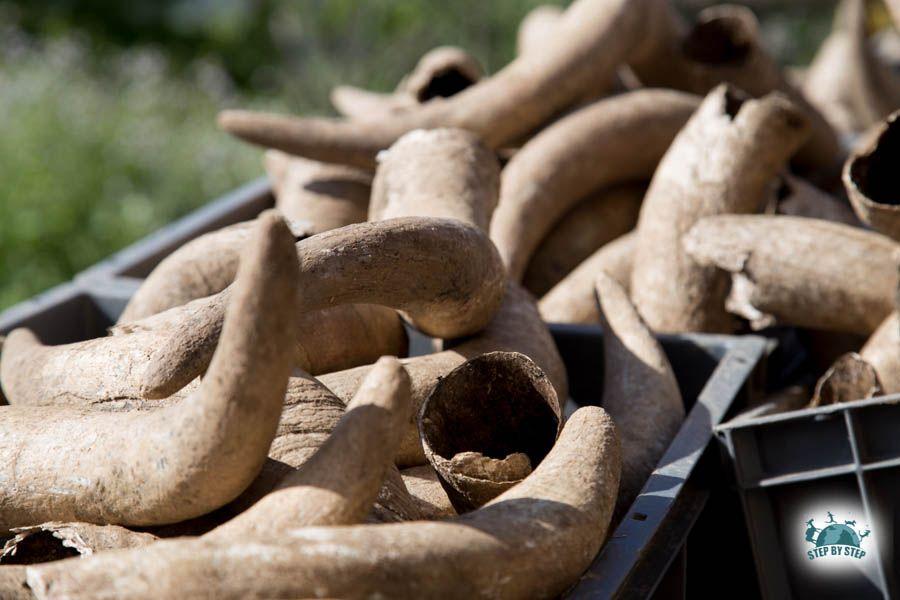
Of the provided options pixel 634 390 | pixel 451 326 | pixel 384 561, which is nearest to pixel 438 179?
pixel 451 326

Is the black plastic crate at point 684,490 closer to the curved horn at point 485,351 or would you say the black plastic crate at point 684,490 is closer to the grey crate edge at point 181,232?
the curved horn at point 485,351

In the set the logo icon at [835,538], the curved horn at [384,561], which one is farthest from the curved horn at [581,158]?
the curved horn at [384,561]

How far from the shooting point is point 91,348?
1.75m

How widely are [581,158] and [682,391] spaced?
27.0 inches

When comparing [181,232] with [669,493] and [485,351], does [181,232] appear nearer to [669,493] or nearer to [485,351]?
[485,351]

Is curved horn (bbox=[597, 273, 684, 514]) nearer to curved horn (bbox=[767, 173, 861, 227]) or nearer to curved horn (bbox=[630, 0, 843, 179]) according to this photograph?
curved horn (bbox=[767, 173, 861, 227])

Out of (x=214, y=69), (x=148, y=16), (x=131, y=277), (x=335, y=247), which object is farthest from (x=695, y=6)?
(x=335, y=247)

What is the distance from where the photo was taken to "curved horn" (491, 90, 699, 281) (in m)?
2.65

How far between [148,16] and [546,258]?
7.54 m

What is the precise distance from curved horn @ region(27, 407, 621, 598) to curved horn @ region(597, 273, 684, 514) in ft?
1.51

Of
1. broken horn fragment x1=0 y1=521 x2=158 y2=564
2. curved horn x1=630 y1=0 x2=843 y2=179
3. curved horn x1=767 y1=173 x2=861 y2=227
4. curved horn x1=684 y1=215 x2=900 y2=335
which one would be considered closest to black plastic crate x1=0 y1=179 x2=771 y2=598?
curved horn x1=684 y1=215 x2=900 y2=335

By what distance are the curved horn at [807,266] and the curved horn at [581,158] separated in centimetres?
46

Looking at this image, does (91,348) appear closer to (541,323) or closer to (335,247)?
(335,247)

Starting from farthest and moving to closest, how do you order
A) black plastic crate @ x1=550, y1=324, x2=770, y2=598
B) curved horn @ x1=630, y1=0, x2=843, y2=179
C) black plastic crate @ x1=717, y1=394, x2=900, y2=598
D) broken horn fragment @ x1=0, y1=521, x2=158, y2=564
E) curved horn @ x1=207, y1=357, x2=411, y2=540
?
curved horn @ x1=630, y1=0, x2=843, y2=179 → black plastic crate @ x1=717, y1=394, x2=900, y2=598 → black plastic crate @ x1=550, y1=324, x2=770, y2=598 → broken horn fragment @ x1=0, y1=521, x2=158, y2=564 → curved horn @ x1=207, y1=357, x2=411, y2=540
